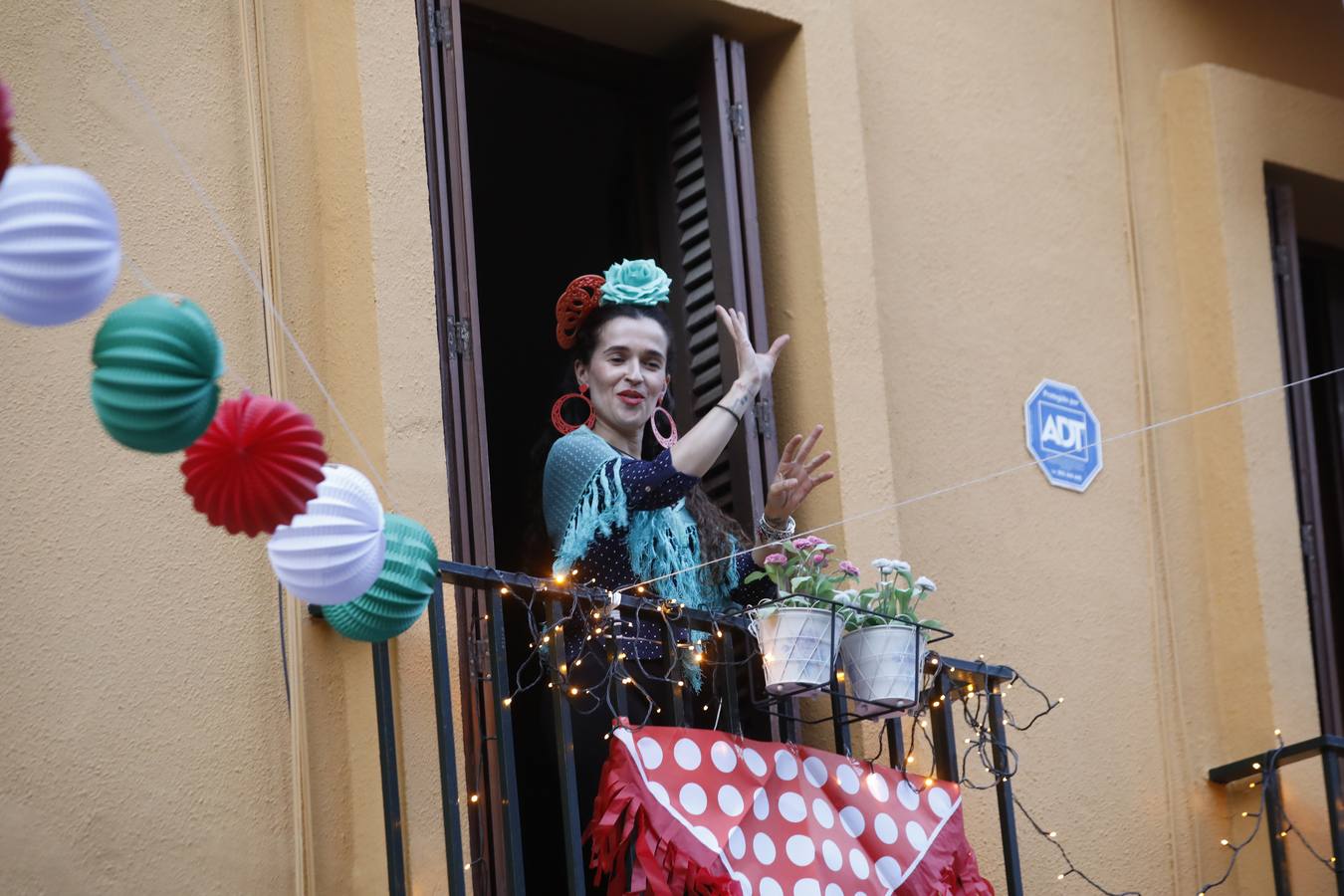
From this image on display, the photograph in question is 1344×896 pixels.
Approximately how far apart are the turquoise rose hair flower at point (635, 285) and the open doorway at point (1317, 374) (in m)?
2.66

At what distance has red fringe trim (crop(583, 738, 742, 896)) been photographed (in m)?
5.33

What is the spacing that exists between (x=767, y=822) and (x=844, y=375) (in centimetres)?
158

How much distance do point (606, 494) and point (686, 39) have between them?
1.76 metres

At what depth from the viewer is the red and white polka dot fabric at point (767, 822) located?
5367mm

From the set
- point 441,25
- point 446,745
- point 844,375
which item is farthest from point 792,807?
point 441,25

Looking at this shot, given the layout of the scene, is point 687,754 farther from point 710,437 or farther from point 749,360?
point 749,360

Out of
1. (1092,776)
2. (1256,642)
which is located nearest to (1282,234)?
(1256,642)

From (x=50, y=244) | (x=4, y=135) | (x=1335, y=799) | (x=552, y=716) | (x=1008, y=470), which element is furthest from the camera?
(x=1008, y=470)

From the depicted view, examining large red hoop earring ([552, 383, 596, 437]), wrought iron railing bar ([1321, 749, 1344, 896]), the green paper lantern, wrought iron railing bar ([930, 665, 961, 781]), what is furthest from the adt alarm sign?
the green paper lantern

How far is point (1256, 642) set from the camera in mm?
7473

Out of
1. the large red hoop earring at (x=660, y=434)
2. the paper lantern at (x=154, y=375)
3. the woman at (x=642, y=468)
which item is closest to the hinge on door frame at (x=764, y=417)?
the large red hoop earring at (x=660, y=434)

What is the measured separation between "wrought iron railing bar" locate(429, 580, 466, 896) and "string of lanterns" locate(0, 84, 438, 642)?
761 millimetres

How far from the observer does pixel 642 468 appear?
19.1 feet

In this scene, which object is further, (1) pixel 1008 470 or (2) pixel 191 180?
(1) pixel 1008 470
